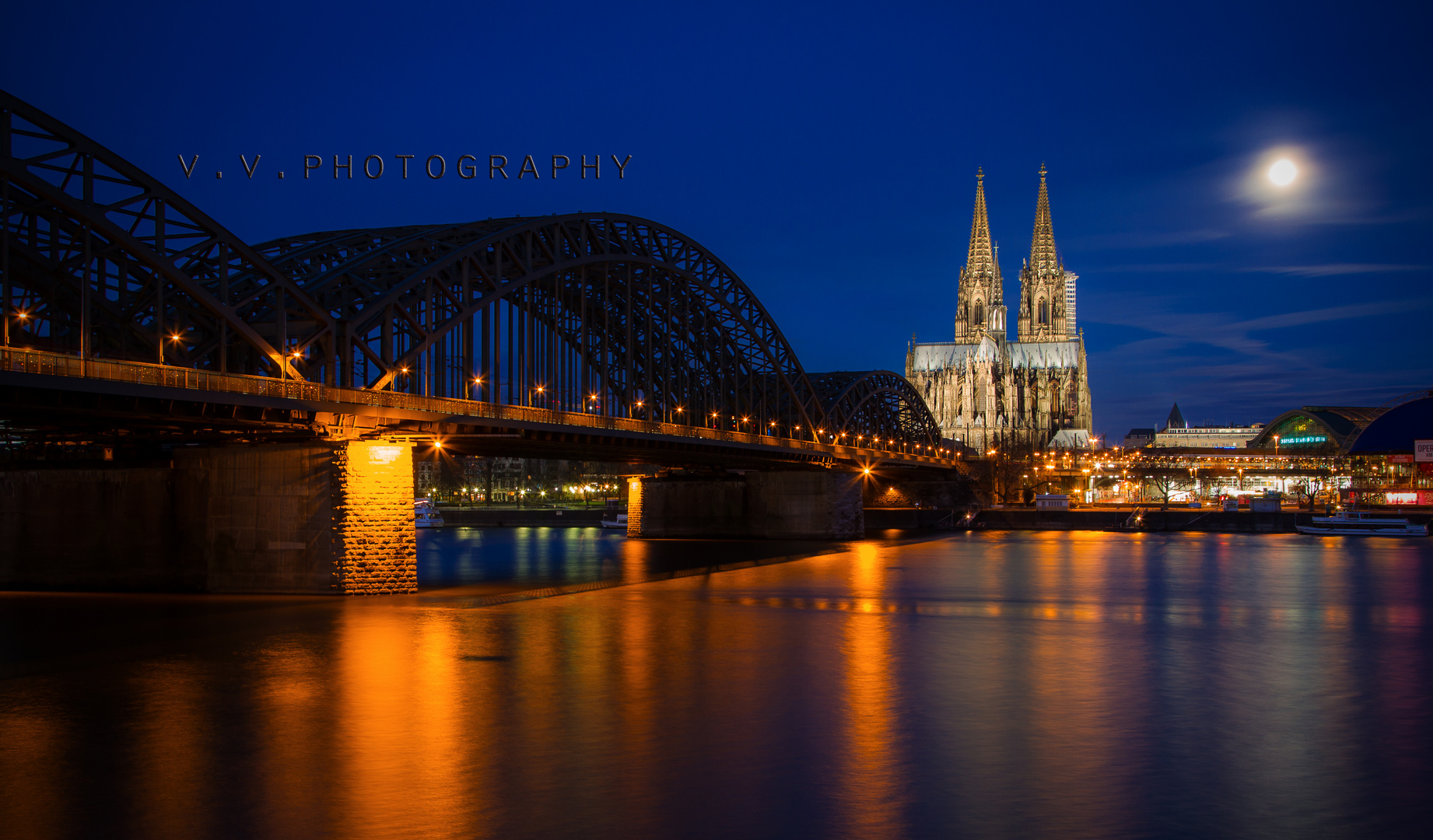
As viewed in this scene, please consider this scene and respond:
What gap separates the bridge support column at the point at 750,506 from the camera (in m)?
98.6

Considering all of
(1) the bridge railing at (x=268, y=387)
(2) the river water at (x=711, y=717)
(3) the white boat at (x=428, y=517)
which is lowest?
(2) the river water at (x=711, y=717)

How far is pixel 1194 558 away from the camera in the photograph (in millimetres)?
74625

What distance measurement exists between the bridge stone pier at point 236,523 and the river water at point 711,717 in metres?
1.98

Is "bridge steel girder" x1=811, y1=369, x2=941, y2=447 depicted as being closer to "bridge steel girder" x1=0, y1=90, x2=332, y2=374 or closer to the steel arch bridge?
the steel arch bridge

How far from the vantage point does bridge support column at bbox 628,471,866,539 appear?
98625 millimetres

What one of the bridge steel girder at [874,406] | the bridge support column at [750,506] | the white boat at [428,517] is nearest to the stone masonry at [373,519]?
the bridge support column at [750,506]

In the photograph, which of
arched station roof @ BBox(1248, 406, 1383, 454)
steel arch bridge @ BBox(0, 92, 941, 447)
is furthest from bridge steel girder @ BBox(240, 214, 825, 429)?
arched station roof @ BBox(1248, 406, 1383, 454)

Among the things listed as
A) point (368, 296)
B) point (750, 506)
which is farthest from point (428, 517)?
point (368, 296)

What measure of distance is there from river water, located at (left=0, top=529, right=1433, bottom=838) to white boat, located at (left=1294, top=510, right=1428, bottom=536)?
6014 cm

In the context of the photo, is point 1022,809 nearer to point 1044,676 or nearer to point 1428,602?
point 1044,676

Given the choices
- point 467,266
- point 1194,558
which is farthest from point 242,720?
point 1194,558

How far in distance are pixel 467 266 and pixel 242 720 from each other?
127 ft

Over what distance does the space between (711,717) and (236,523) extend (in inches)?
1101

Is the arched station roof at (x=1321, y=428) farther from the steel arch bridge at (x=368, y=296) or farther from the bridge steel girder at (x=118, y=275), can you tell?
the bridge steel girder at (x=118, y=275)
